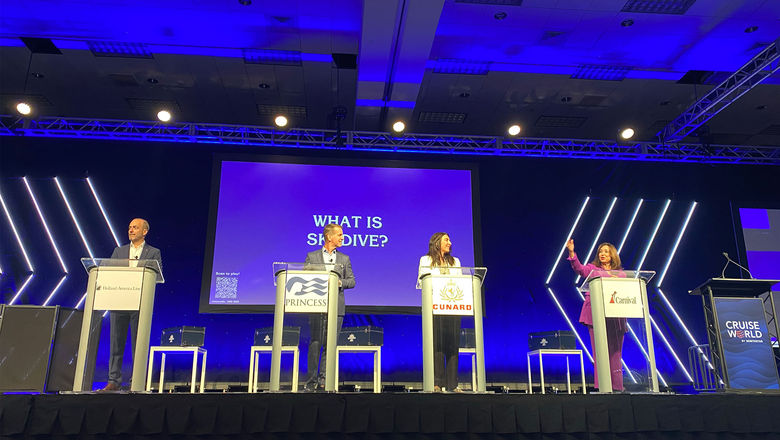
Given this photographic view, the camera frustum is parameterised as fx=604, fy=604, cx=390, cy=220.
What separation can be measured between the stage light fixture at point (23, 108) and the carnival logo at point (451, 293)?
20.0 ft

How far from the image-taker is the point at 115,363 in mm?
4258

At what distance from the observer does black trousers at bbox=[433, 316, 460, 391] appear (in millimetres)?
4137

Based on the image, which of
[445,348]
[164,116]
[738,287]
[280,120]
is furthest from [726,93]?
[164,116]

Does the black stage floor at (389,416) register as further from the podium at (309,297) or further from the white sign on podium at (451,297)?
the white sign on podium at (451,297)

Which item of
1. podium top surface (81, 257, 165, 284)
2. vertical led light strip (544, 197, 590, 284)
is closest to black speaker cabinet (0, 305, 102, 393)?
podium top surface (81, 257, 165, 284)

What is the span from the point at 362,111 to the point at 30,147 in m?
4.76

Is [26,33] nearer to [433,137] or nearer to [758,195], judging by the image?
[433,137]

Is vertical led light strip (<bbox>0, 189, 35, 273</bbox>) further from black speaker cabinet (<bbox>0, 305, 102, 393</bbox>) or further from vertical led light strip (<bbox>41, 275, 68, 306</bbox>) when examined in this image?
black speaker cabinet (<bbox>0, 305, 102, 393</bbox>)

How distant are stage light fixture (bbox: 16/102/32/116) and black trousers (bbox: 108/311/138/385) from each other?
452 centimetres

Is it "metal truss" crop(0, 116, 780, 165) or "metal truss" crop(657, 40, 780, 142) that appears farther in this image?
"metal truss" crop(0, 116, 780, 165)

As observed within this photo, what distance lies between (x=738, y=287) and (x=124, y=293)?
15.4ft

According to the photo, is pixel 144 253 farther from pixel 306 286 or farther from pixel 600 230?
pixel 600 230

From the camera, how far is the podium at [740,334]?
14.9 ft

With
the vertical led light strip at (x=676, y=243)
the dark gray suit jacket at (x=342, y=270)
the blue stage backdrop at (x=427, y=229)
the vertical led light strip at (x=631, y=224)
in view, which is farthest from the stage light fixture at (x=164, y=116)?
the vertical led light strip at (x=676, y=243)
